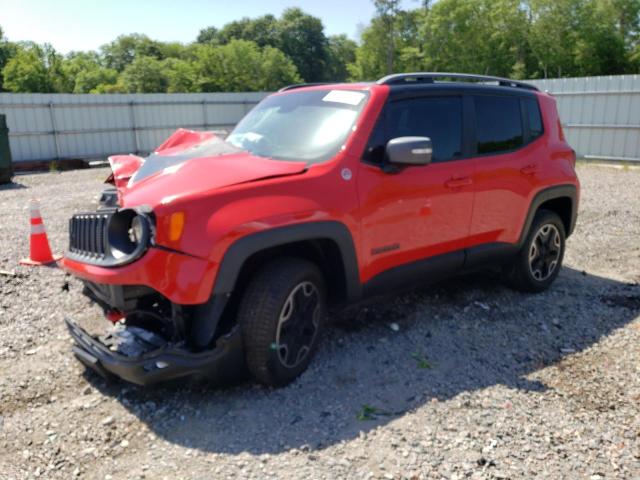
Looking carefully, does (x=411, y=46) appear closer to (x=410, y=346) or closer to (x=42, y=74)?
(x=42, y=74)

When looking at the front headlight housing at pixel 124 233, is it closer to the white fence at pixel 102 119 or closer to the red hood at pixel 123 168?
the red hood at pixel 123 168

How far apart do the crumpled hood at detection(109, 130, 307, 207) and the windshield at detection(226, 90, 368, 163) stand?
0.51 ft

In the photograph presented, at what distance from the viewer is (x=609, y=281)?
5891mm

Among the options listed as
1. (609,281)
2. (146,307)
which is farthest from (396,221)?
(609,281)

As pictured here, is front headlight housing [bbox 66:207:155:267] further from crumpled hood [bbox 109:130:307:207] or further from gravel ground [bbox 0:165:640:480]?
gravel ground [bbox 0:165:640:480]

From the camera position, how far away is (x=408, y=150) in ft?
12.1

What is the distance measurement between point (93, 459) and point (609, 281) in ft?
16.8

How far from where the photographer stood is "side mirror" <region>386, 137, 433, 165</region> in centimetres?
370

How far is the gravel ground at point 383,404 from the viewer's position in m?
2.91

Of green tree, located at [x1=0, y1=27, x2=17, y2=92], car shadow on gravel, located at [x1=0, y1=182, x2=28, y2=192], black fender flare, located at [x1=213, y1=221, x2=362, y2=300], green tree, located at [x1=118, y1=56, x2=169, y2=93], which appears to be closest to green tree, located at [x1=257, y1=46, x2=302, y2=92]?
green tree, located at [x1=118, y1=56, x2=169, y2=93]

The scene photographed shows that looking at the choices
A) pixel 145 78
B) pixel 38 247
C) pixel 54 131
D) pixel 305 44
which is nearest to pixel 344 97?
pixel 38 247

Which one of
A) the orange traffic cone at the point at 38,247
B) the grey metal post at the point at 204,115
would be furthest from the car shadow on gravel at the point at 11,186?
the grey metal post at the point at 204,115

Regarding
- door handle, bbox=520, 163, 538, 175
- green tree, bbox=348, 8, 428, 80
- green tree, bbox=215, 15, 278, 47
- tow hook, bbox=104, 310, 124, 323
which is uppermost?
green tree, bbox=215, 15, 278, 47

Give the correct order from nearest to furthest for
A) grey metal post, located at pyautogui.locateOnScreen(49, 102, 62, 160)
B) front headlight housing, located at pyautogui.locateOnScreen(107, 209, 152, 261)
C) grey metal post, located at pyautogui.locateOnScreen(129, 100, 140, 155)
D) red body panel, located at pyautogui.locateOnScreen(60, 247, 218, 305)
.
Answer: red body panel, located at pyautogui.locateOnScreen(60, 247, 218, 305) < front headlight housing, located at pyautogui.locateOnScreen(107, 209, 152, 261) < grey metal post, located at pyautogui.locateOnScreen(49, 102, 62, 160) < grey metal post, located at pyautogui.locateOnScreen(129, 100, 140, 155)
